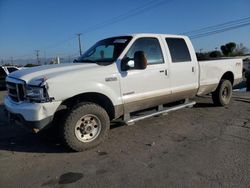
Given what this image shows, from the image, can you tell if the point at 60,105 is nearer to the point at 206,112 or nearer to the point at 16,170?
the point at 16,170

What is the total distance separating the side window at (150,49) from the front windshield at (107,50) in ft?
0.62

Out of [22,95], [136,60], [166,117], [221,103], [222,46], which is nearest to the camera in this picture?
[22,95]

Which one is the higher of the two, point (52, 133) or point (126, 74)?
point (126, 74)

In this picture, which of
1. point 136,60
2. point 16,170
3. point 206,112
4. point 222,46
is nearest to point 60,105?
point 16,170

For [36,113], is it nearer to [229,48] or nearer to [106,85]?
[106,85]

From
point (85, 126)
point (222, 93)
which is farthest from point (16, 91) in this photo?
point (222, 93)

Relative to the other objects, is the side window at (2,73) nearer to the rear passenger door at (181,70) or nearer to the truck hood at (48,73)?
the truck hood at (48,73)

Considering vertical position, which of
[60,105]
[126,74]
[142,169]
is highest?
[126,74]

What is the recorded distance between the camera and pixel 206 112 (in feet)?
24.0

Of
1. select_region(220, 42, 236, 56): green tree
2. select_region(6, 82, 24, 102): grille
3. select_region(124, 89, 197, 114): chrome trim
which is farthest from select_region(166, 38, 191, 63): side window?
select_region(220, 42, 236, 56): green tree

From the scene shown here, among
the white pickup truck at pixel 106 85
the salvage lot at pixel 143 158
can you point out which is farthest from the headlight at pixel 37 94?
the salvage lot at pixel 143 158

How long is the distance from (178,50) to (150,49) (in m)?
0.92

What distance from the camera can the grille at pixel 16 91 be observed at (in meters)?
4.56

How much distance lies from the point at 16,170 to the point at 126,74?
2.44m
